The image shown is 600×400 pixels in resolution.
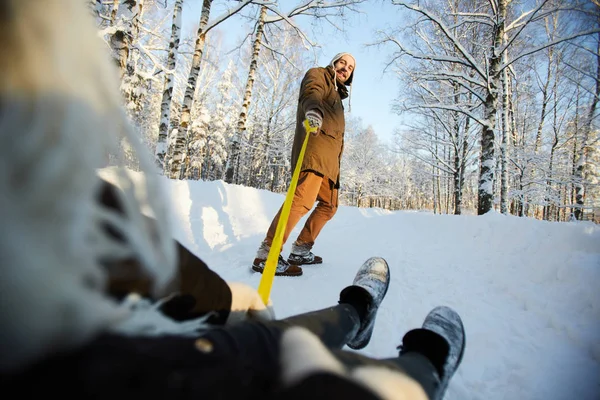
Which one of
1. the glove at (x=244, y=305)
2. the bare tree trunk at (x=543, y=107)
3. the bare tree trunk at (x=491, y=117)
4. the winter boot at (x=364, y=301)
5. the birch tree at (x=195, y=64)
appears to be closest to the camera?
the glove at (x=244, y=305)

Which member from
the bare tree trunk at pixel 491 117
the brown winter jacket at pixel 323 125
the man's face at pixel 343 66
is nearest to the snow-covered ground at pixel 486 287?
the brown winter jacket at pixel 323 125

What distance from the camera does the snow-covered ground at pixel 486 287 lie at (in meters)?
1.33

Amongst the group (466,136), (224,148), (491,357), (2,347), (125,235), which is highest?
(224,148)

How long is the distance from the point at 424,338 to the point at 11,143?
1253mm

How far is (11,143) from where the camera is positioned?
290mm

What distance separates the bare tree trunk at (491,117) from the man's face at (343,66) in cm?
549

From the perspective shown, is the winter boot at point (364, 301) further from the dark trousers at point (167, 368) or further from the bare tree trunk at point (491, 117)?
the bare tree trunk at point (491, 117)

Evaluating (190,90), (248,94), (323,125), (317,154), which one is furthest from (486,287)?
(248,94)

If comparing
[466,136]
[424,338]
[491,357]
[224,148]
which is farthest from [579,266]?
[224,148]

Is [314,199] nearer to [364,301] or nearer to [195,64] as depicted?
[364,301]

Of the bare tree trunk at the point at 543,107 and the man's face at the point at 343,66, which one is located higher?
the bare tree trunk at the point at 543,107

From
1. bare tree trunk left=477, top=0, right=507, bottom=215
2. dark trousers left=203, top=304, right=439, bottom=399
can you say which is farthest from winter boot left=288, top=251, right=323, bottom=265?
bare tree trunk left=477, top=0, right=507, bottom=215

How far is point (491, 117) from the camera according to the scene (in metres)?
6.63

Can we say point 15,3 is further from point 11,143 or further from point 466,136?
point 466,136
